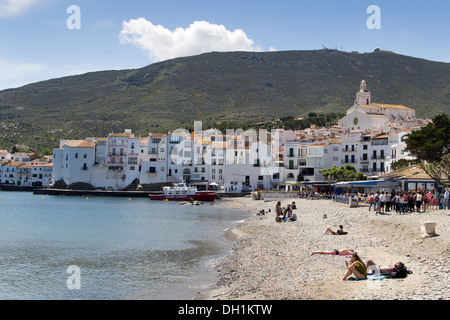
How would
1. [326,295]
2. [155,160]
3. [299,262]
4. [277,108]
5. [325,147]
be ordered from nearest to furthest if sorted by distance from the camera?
[326,295]
[299,262]
[325,147]
[155,160]
[277,108]

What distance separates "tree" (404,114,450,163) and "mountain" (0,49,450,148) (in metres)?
72.7

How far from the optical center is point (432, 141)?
38750 mm

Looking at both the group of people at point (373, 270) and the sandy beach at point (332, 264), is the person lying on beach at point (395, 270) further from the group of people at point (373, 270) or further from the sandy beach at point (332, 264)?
the sandy beach at point (332, 264)

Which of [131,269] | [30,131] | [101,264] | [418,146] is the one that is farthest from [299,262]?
[30,131]

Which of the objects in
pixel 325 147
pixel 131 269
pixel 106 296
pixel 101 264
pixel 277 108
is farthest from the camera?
pixel 277 108

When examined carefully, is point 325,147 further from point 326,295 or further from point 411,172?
point 326,295

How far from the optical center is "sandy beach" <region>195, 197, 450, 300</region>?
10.8m

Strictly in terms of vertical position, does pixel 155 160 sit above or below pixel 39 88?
below

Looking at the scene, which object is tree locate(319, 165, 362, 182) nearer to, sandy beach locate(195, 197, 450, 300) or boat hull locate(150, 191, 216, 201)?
boat hull locate(150, 191, 216, 201)

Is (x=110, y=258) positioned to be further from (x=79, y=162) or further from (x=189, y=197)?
(x=79, y=162)

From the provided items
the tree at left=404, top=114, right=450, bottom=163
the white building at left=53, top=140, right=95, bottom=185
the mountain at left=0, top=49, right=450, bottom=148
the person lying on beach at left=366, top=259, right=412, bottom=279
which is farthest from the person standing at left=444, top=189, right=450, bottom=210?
the mountain at left=0, top=49, right=450, bottom=148

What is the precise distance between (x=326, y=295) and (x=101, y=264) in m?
11.1

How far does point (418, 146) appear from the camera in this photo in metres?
40.1

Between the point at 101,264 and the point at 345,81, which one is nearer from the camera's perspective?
the point at 101,264
